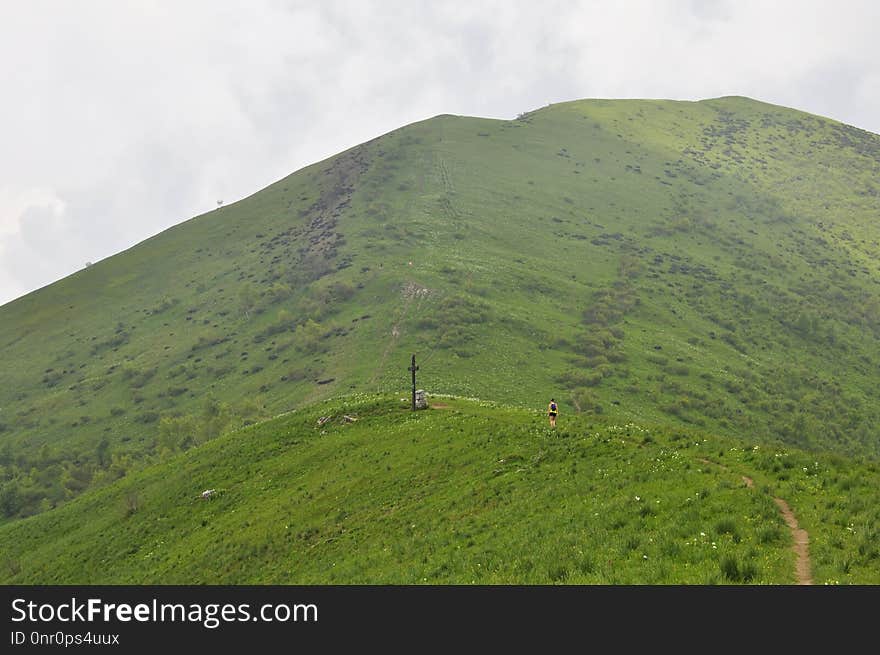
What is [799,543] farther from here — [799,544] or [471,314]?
[471,314]

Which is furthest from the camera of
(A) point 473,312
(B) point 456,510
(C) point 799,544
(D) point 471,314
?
(A) point 473,312

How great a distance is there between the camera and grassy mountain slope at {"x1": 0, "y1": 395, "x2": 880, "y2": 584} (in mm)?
16312

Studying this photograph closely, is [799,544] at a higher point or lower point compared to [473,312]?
lower

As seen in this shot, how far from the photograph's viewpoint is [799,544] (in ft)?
51.0

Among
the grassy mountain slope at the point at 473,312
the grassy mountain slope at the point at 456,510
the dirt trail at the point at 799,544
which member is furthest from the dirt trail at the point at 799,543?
the grassy mountain slope at the point at 473,312

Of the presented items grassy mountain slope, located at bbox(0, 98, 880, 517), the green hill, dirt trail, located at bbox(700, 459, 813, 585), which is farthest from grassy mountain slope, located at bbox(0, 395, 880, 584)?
grassy mountain slope, located at bbox(0, 98, 880, 517)

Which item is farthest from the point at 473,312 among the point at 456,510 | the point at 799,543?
the point at 799,543

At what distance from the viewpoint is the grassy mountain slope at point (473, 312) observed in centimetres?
8725

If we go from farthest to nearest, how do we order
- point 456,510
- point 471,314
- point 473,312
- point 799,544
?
1. point 473,312
2. point 471,314
3. point 456,510
4. point 799,544

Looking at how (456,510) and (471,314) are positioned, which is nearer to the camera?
(456,510)

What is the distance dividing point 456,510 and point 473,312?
7558 centimetres
